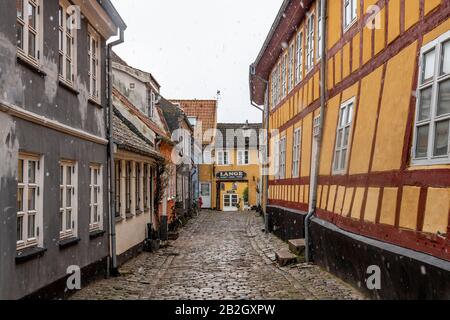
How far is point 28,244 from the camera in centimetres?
789

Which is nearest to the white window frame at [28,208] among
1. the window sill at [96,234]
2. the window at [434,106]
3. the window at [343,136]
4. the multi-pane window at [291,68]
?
the window sill at [96,234]

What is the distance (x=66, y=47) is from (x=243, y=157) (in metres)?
41.9

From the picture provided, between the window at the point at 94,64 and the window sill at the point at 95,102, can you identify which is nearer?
the window sill at the point at 95,102

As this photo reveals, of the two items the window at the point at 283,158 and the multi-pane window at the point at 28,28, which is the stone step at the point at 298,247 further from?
the multi-pane window at the point at 28,28

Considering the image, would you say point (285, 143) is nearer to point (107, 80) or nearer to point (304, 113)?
point (304, 113)

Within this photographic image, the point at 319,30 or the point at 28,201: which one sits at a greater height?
the point at 319,30

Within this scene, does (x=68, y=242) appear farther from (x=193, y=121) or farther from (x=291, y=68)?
(x=193, y=121)

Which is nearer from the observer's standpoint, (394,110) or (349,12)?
(394,110)

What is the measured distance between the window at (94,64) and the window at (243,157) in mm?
39434

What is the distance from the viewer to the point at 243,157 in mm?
51406

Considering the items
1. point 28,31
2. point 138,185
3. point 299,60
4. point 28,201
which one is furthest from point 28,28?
point 299,60

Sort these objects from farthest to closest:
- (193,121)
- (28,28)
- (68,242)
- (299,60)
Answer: (193,121), (299,60), (68,242), (28,28)

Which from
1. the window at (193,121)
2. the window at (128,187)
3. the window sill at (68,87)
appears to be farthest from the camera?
the window at (193,121)

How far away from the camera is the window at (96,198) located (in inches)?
448
